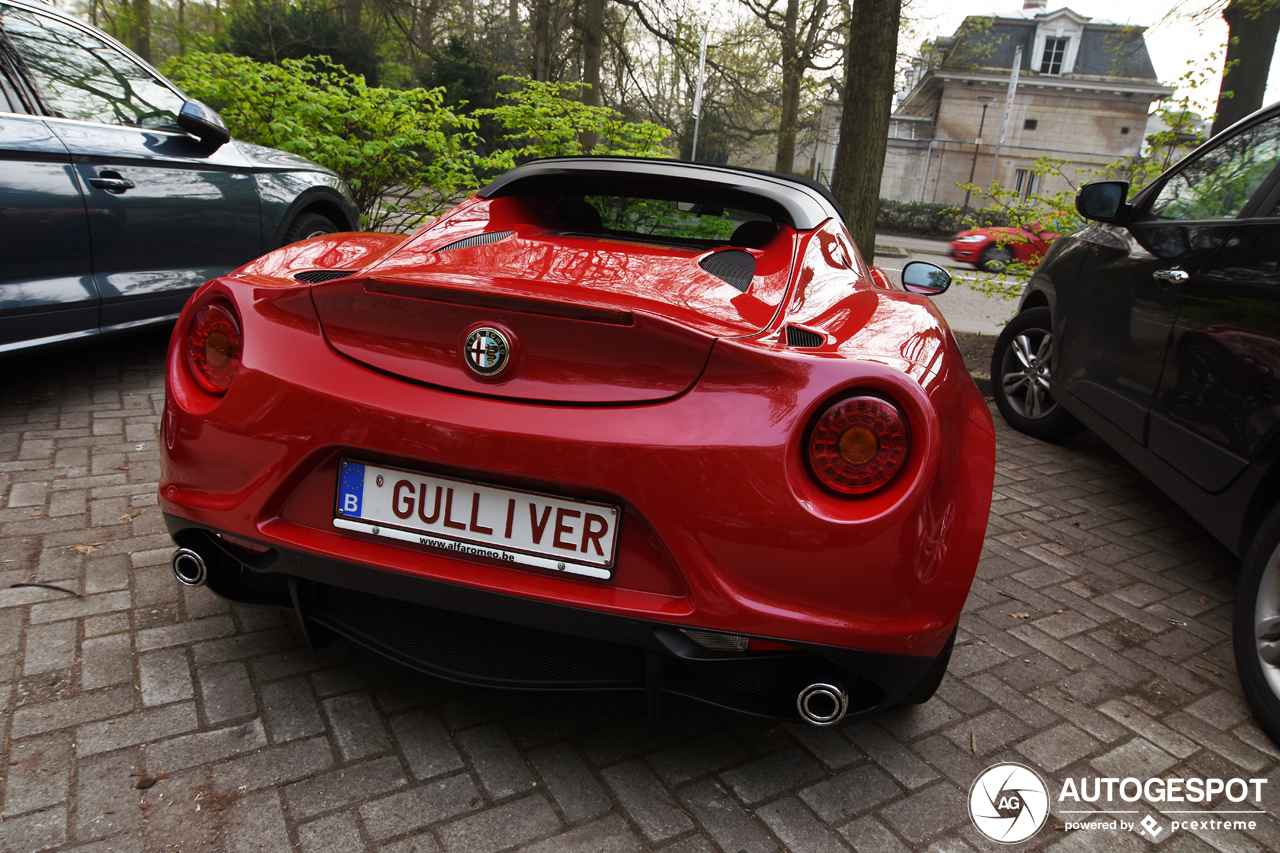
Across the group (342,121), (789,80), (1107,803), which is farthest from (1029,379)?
(789,80)

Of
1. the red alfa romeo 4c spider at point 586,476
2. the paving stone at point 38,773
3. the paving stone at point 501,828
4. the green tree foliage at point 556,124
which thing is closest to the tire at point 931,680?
the red alfa romeo 4c spider at point 586,476

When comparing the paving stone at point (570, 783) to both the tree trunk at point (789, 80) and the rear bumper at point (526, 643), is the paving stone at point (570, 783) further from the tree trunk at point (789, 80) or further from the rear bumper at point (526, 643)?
the tree trunk at point (789, 80)

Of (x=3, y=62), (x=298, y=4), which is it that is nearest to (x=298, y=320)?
(x=3, y=62)

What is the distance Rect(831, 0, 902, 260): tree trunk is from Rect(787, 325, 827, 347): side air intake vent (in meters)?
4.82

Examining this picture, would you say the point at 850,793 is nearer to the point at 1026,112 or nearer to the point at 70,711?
the point at 70,711

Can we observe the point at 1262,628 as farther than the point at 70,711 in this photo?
Yes

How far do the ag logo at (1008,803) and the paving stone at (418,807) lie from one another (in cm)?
110

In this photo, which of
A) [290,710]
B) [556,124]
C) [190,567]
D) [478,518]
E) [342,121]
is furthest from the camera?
[556,124]

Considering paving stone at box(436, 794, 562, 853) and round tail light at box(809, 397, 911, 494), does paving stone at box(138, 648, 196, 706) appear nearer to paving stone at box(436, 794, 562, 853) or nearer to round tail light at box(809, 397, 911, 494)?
paving stone at box(436, 794, 562, 853)

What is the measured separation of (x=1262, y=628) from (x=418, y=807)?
2222 mm

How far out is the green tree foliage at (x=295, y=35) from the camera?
17.3m

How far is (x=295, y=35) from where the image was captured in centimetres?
1772

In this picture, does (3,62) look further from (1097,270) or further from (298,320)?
(1097,270)

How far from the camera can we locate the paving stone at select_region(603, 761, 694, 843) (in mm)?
1704
